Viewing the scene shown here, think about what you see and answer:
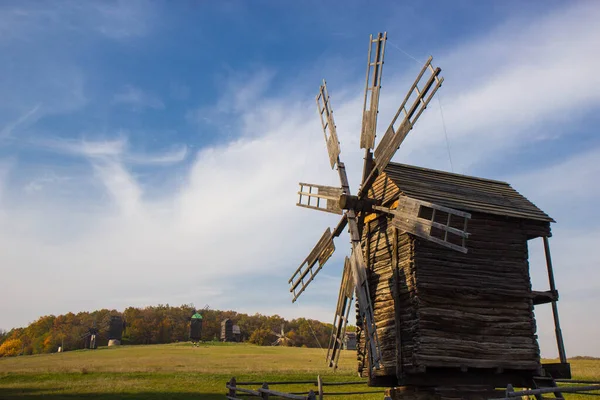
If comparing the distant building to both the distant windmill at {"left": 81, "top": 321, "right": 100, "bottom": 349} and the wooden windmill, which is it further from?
the wooden windmill

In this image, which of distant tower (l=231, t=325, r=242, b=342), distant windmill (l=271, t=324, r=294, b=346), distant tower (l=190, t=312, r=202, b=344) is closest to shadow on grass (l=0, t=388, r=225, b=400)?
distant tower (l=190, t=312, r=202, b=344)

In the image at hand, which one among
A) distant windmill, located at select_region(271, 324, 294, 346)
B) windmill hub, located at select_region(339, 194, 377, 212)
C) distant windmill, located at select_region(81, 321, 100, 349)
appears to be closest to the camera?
windmill hub, located at select_region(339, 194, 377, 212)

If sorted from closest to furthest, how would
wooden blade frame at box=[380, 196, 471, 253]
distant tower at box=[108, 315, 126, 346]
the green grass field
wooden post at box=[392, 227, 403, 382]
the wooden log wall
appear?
wooden blade frame at box=[380, 196, 471, 253] → the wooden log wall → wooden post at box=[392, 227, 403, 382] → the green grass field → distant tower at box=[108, 315, 126, 346]

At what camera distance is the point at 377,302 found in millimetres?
15766

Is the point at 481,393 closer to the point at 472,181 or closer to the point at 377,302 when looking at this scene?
the point at 377,302

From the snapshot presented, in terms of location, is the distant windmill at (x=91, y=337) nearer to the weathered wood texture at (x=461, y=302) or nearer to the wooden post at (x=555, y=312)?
the weathered wood texture at (x=461, y=302)

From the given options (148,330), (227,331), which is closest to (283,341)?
(227,331)

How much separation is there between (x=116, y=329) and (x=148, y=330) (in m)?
7.64

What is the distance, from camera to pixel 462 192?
1653 centimetres

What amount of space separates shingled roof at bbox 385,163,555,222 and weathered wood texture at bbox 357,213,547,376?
0.46 meters

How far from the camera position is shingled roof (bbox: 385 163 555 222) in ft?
49.7

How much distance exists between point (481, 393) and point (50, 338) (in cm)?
8659

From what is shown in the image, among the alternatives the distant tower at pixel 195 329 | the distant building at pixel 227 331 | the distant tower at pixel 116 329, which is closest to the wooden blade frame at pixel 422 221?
the distant tower at pixel 195 329

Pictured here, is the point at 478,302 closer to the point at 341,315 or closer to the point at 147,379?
the point at 341,315
